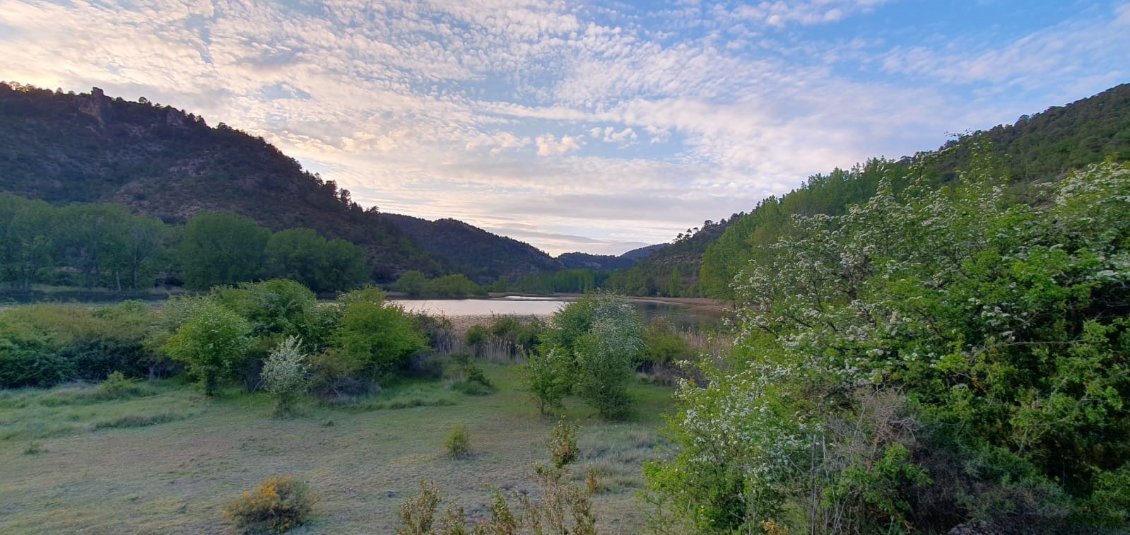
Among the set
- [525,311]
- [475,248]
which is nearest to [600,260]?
[475,248]

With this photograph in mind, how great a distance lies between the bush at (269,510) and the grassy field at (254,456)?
0.49 ft

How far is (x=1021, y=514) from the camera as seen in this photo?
3.41 metres

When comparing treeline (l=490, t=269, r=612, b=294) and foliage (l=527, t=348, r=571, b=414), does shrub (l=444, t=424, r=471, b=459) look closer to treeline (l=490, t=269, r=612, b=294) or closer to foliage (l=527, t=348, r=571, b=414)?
foliage (l=527, t=348, r=571, b=414)

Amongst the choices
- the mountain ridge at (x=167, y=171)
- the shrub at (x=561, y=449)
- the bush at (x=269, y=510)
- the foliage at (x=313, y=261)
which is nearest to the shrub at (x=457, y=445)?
the bush at (x=269, y=510)

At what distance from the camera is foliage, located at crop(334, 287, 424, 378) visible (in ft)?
51.0

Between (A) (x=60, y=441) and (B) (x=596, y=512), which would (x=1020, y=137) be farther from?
(A) (x=60, y=441)

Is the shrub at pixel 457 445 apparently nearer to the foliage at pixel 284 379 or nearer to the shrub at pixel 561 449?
Result: the shrub at pixel 561 449

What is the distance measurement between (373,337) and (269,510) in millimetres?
10400

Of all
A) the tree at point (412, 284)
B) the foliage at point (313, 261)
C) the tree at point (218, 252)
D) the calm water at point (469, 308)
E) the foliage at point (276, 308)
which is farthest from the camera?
the tree at point (412, 284)

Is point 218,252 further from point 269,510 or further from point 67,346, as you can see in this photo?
point 269,510

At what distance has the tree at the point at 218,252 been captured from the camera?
45781 millimetres

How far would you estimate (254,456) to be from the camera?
8.97 meters

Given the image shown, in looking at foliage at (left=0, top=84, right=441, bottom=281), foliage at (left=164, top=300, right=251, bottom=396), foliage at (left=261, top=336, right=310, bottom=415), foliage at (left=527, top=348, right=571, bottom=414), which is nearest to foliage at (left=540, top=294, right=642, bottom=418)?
foliage at (left=527, top=348, right=571, bottom=414)

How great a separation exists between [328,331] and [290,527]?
12976 mm
